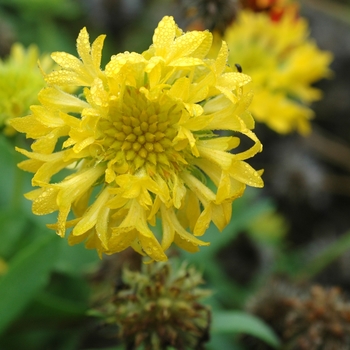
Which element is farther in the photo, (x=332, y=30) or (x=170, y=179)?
(x=332, y=30)

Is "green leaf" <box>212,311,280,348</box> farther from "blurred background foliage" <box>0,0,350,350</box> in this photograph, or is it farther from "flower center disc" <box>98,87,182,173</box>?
"flower center disc" <box>98,87,182,173</box>

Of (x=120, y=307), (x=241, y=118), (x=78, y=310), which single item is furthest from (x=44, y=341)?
(x=241, y=118)

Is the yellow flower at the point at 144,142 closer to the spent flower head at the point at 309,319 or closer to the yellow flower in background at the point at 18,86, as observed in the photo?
the yellow flower in background at the point at 18,86

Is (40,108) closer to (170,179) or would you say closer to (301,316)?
(170,179)

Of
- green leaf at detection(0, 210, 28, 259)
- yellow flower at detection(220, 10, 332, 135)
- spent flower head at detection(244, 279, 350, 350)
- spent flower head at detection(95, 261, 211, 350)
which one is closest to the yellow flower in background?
green leaf at detection(0, 210, 28, 259)

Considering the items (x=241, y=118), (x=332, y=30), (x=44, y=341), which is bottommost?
(x=44, y=341)

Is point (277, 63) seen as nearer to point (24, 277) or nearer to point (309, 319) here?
point (309, 319)
